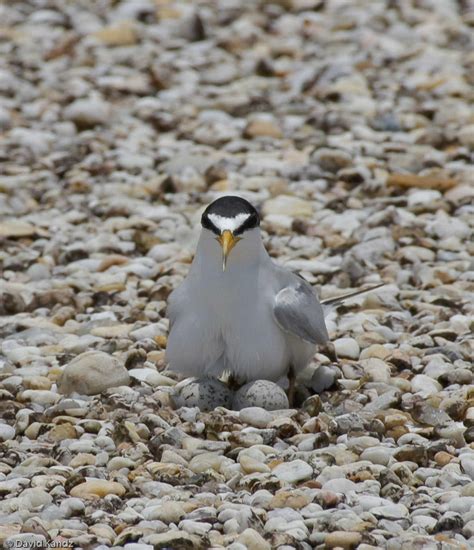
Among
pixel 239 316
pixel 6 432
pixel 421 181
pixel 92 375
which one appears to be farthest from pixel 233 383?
pixel 421 181

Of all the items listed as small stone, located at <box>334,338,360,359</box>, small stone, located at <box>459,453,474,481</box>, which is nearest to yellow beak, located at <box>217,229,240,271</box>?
small stone, located at <box>334,338,360,359</box>

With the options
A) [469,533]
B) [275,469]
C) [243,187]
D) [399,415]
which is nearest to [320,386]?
[399,415]

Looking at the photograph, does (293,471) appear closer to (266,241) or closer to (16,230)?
(266,241)

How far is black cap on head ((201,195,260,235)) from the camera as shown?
16.6ft

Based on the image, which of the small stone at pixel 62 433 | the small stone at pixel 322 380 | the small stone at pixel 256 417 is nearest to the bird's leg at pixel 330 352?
the small stone at pixel 322 380

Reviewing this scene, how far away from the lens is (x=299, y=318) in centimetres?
523

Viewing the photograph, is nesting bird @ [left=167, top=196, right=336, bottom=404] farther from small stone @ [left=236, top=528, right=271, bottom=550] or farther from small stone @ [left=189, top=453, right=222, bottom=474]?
small stone @ [left=236, top=528, right=271, bottom=550]

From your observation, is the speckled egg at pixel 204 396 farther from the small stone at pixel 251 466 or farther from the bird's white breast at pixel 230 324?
the small stone at pixel 251 466

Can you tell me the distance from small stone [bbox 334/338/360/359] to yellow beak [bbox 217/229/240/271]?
0.88 m

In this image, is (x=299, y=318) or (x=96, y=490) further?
(x=299, y=318)

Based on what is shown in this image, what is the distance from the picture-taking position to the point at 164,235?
7238 millimetres

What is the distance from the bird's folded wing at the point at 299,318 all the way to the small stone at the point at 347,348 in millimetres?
432

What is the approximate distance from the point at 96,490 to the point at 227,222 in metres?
1.25

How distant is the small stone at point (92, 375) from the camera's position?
17.2ft
